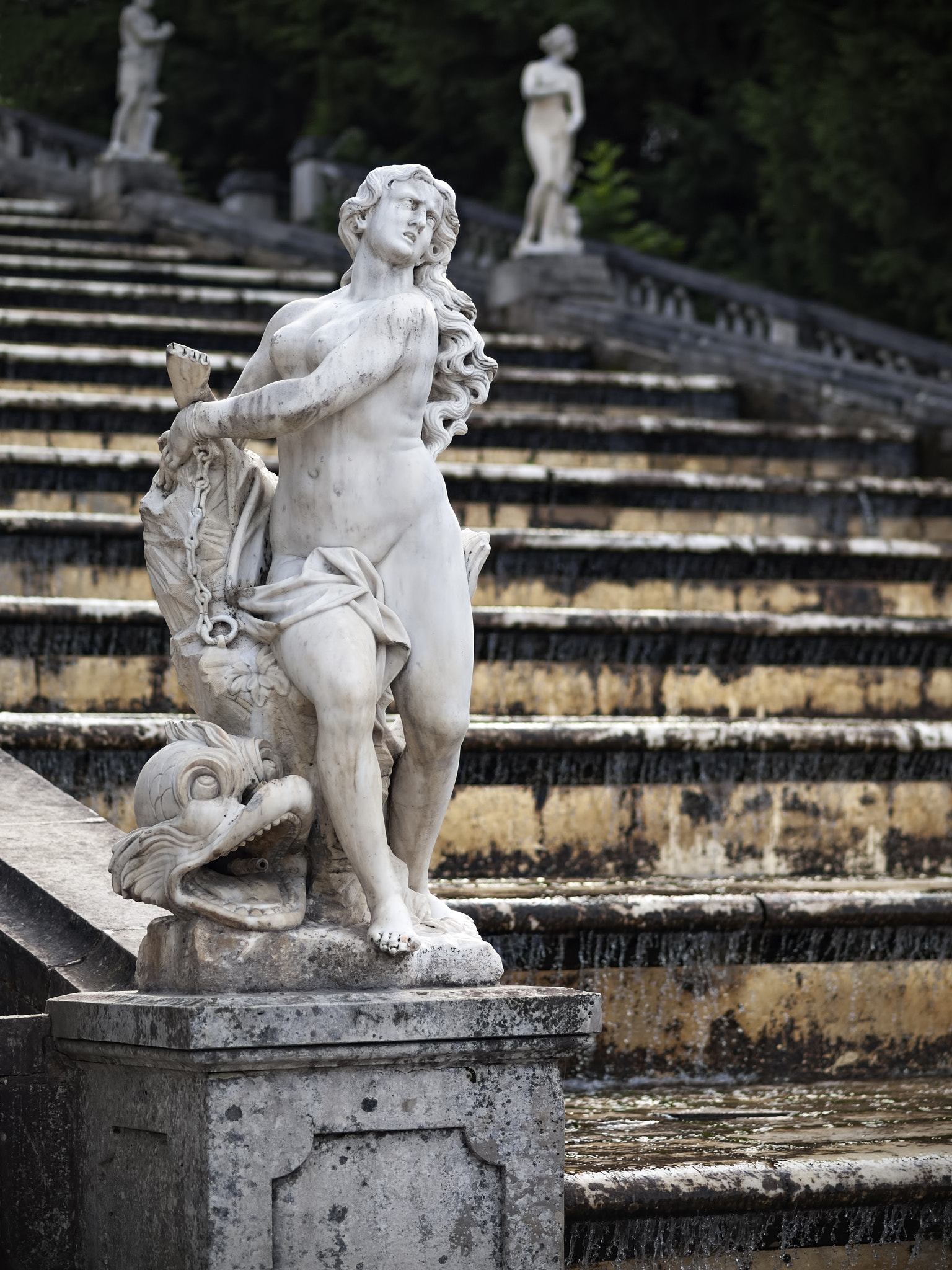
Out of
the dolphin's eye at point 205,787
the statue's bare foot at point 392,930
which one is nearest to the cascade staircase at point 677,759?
the statue's bare foot at point 392,930

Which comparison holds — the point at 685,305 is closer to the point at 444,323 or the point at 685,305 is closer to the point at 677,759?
the point at 677,759

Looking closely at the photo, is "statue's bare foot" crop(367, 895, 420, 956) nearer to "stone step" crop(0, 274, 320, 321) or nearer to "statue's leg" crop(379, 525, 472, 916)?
"statue's leg" crop(379, 525, 472, 916)

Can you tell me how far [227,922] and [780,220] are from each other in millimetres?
16365

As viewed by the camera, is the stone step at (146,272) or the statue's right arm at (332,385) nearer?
the statue's right arm at (332,385)

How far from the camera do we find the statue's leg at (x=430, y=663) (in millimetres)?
3797

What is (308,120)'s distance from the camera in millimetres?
26547

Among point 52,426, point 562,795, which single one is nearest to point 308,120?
point 52,426

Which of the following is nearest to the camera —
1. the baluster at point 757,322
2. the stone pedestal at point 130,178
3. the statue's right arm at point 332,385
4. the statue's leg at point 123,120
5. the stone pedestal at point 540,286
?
the statue's right arm at point 332,385

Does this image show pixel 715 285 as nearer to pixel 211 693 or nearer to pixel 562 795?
pixel 562 795

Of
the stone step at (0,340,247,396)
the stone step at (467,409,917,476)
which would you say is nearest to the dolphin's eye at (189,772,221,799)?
the stone step at (467,409,917,476)

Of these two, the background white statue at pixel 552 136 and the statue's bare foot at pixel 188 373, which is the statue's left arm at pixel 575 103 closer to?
the background white statue at pixel 552 136

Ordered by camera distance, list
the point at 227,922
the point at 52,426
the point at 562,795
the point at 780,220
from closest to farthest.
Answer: the point at 227,922
the point at 562,795
the point at 52,426
the point at 780,220

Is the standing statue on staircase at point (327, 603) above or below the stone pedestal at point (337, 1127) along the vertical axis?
above

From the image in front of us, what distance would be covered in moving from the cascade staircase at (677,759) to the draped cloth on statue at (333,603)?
1160mm
